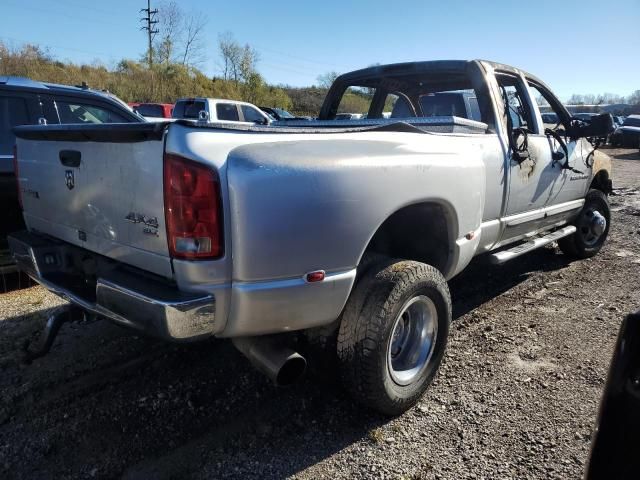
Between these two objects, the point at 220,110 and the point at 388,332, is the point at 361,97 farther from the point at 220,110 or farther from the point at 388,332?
the point at 220,110

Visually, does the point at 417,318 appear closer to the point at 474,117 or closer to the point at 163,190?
the point at 163,190

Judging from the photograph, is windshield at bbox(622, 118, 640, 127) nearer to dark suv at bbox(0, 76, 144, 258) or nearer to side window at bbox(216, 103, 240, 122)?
side window at bbox(216, 103, 240, 122)

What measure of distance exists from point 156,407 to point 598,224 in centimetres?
511

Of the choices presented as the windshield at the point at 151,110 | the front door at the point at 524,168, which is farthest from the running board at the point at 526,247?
the windshield at the point at 151,110

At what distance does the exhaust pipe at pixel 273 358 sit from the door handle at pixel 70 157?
3.98 ft

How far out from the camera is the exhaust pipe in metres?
2.25

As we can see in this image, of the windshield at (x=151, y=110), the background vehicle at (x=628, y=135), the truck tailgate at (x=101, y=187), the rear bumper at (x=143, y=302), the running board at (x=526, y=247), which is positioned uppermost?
the truck tailgate at (x=101, y=187)

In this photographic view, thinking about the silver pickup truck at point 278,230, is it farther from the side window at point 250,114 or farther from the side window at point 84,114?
the side window at point 250,114

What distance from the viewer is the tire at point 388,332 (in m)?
2.50

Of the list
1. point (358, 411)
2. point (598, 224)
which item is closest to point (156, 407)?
point (358, 411)

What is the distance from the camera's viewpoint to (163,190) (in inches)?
79.7

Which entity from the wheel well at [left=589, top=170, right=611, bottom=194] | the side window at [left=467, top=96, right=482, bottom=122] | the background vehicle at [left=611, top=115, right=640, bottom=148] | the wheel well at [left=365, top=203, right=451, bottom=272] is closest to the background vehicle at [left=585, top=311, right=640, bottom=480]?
the wheel well at [left=365, top=203, right=451, bottom=272]

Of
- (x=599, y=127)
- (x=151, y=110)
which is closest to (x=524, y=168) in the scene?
(x=599, y=127)

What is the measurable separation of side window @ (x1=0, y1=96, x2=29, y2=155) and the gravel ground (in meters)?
1.53
